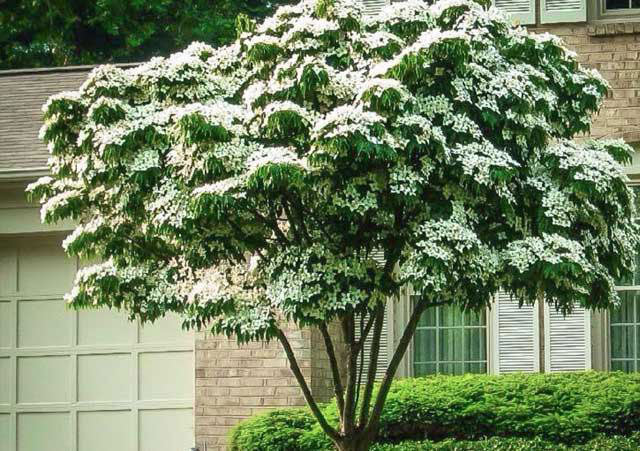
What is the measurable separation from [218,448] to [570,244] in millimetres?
A: 5201

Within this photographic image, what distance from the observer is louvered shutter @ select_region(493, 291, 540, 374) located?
13.2 m

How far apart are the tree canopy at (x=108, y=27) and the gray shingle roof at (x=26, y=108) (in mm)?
6226

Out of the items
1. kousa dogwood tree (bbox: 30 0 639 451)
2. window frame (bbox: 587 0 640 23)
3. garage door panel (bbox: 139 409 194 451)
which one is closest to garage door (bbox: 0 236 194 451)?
garage door panel (bbox: 139 409 194 451)

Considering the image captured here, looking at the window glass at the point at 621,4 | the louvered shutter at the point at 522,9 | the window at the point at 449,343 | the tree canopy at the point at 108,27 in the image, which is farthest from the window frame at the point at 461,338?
the tree canopy at the point at 108,27

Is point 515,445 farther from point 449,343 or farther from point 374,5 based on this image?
point 374,5

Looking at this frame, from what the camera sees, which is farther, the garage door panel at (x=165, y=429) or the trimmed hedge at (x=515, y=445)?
the garage door panel at (x=165, y=429)

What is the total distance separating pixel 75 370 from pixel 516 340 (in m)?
4.28

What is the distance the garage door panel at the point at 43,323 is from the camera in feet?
46.4

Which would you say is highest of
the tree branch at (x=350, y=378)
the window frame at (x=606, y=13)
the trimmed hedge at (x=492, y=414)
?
the window frame at (x=606, y=13)

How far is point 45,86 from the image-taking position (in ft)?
52.4

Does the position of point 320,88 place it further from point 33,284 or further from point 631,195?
point 33,284

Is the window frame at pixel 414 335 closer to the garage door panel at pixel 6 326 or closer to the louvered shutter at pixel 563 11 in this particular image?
the louvered shutter at pixel 563 11

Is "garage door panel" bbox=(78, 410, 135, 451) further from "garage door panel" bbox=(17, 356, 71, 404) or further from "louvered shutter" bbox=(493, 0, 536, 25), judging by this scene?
"louvered shutter" bbox=(493, 0, 536, 25)

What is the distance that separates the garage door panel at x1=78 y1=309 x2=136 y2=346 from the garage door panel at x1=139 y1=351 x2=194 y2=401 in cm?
37
